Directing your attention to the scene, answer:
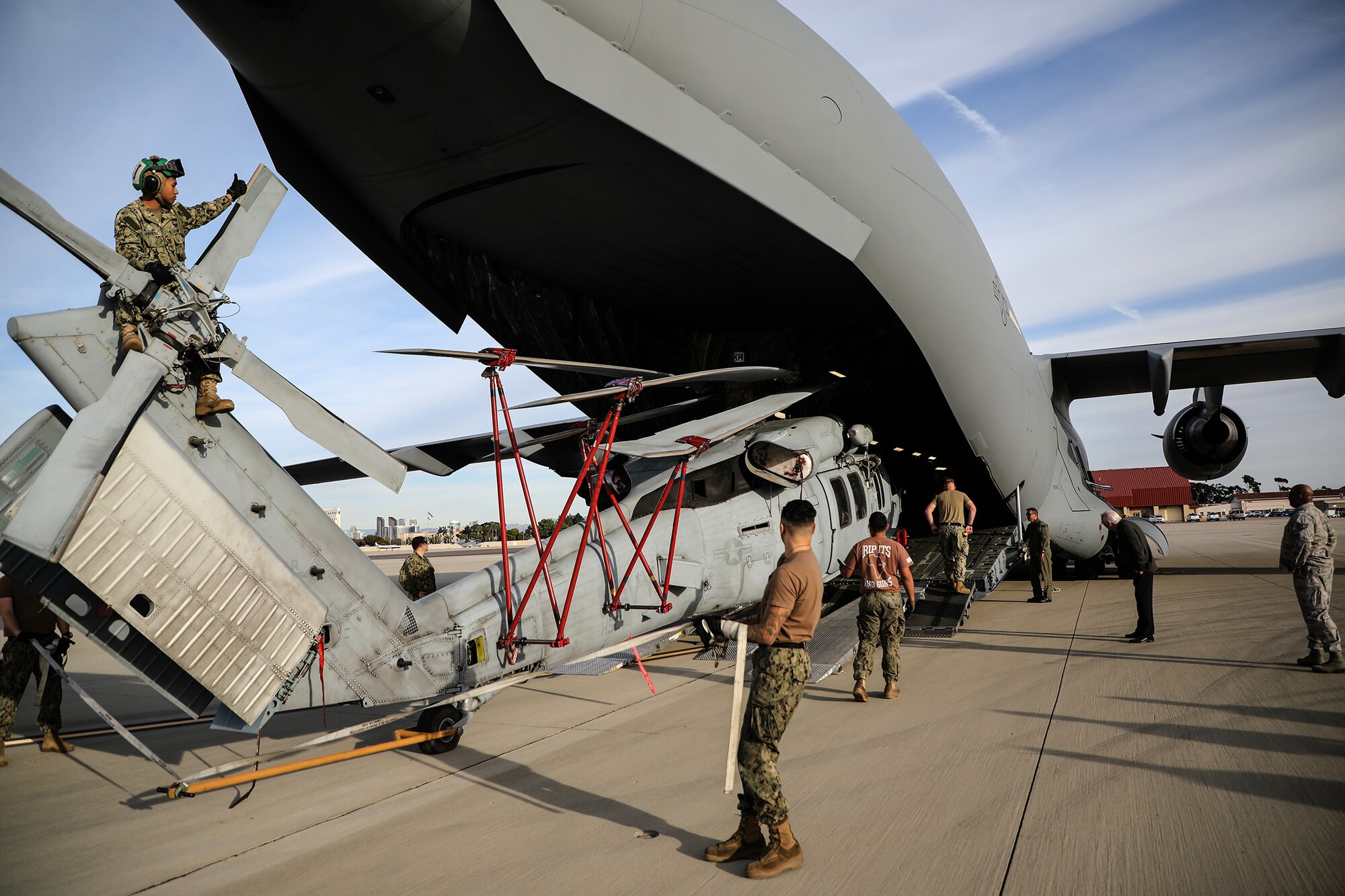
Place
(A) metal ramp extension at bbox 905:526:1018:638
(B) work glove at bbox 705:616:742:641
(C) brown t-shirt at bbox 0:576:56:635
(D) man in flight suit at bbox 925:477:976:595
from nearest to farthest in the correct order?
(B) work glove at bbox 705:616:742:641, (C) brown t-shirt at bbox 0:576:56:635, (A) metal ramp extension at bbox 905:526:1018:638, (D) man in flight suit at bbox 925:477:976:595

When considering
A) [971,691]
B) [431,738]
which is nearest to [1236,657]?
[971,691]

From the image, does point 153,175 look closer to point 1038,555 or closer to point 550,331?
point 550,331

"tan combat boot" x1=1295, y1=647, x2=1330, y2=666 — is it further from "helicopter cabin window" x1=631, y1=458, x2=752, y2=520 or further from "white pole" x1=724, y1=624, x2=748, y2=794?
"white pole" x1=724, y1=624, x2=748, y2=794

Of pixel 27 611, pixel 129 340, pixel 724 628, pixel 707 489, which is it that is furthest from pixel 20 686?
pixel 707 489

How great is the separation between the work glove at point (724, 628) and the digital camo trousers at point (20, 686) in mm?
5687

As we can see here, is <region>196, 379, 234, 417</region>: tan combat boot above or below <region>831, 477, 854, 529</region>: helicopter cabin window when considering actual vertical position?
above

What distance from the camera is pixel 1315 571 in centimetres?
729

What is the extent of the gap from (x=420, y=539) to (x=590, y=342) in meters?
3.78

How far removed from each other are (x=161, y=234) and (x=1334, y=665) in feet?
33.9

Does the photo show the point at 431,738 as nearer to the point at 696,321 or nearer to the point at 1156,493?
the point at 696,321

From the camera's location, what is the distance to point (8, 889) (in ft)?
12.8

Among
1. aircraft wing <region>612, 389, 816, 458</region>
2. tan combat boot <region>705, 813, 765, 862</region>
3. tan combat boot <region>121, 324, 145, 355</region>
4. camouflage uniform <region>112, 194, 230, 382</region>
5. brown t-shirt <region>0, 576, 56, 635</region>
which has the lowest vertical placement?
tan combat boot <region>705, 813, 765, 862</region>

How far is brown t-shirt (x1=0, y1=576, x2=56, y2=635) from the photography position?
6539 mm

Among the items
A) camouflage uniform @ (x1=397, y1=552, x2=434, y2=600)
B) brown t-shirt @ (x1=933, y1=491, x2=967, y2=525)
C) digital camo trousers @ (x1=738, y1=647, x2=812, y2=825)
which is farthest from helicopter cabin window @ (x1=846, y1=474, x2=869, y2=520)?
digital camo trousers @ (x1=738, y1=647, x2=812, y2=825)
